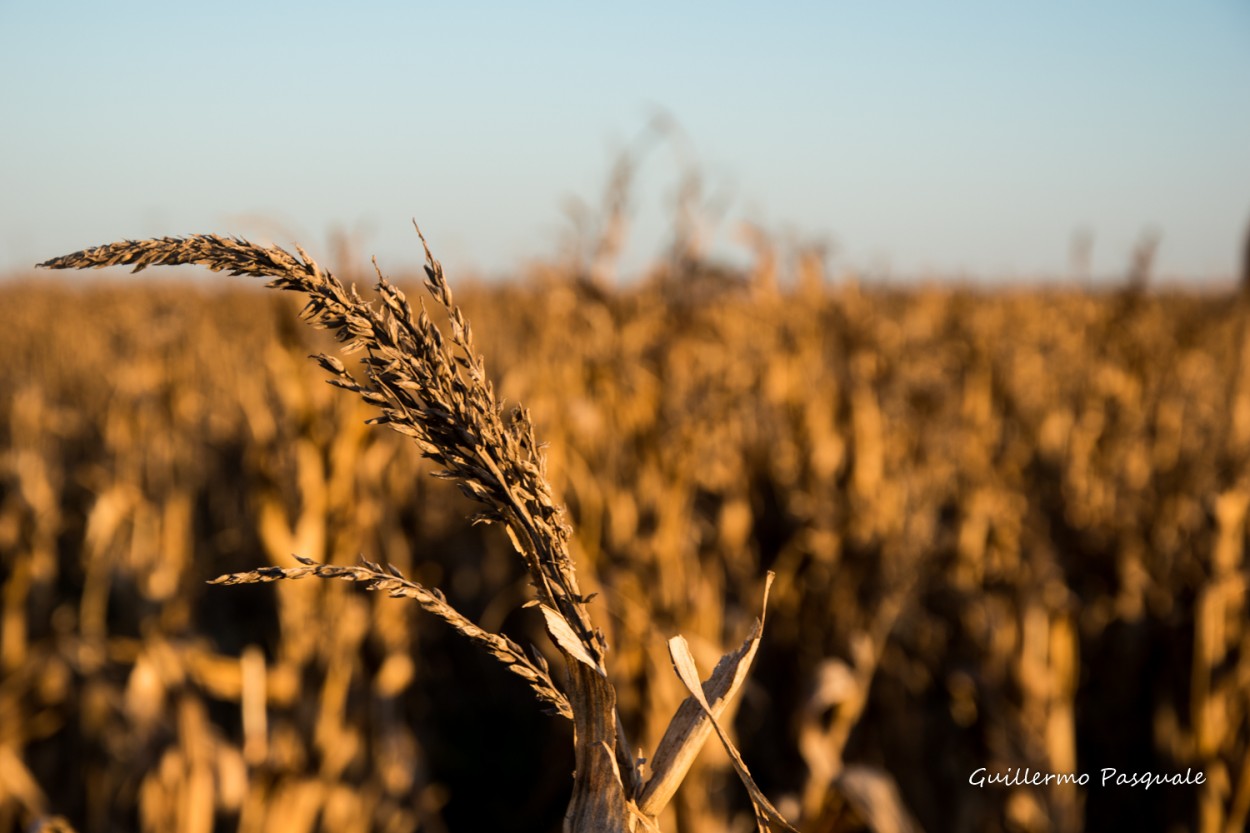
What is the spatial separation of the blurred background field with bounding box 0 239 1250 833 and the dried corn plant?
1.27 metres

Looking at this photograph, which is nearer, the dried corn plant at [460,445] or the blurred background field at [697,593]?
the dried corn plant at [460,445]

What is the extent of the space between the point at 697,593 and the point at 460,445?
2.08 meters

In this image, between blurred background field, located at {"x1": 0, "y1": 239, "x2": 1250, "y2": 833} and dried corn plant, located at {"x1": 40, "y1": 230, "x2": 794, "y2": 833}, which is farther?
blurred background field, located at {"x1": 0, "y1": 239, "x2": 1250, "y2": 833}

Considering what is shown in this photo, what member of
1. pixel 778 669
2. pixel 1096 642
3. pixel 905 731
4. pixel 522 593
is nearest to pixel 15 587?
pixel 522 593

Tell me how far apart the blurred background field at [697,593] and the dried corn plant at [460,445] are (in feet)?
4.15

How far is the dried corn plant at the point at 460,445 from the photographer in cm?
42

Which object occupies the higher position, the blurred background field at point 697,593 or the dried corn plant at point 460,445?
the dried corn plant at point 460,445

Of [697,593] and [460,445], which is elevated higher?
[460,445]

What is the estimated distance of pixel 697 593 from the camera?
2.47m

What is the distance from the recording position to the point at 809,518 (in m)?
3.10

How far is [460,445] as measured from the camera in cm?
45

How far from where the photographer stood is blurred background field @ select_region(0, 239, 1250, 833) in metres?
2.25

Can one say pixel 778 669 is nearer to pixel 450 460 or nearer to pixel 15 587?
pixel 15 587

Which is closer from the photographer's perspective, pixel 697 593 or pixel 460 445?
pixel 460 445
